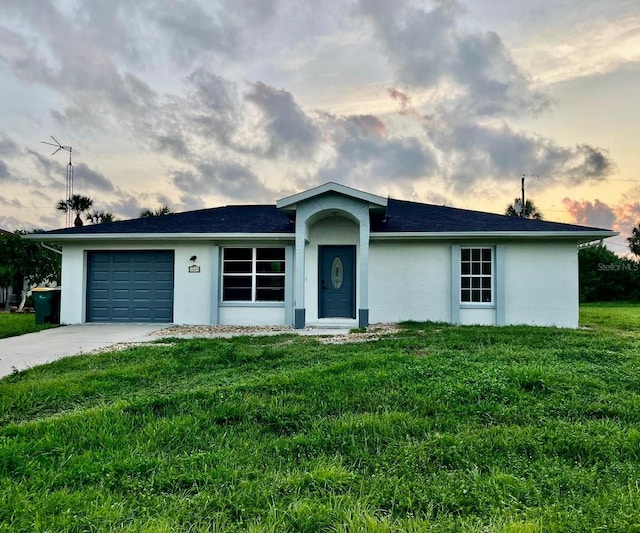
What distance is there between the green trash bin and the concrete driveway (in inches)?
56.6

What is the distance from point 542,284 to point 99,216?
2813 centimetres

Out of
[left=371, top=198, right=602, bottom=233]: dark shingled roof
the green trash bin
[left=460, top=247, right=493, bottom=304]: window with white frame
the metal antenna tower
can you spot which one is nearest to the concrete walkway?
the green trash bin

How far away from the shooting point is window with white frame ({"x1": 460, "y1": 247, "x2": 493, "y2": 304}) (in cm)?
1166

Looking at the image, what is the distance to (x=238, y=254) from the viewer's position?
1230cm

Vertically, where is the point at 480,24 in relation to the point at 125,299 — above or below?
above

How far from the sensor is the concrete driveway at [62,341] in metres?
7.14

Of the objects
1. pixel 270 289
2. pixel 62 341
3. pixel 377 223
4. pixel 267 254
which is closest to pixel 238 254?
pixel 267 254

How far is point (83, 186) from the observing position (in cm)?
2545

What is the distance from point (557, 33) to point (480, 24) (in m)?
2.11

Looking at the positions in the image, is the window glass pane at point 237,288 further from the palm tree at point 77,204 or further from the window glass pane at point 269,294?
the palm tree at point 77,204

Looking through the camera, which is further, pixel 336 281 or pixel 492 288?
pixel 336 281

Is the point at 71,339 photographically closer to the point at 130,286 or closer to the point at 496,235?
the point at 130,286

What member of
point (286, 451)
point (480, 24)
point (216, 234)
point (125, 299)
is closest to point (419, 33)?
point (480, 24)

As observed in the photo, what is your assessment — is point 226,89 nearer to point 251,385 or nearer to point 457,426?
point 251,385
